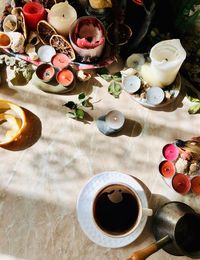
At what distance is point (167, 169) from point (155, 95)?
0.82 feet

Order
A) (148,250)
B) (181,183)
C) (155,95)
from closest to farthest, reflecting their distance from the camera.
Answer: (148,250) < (181,183) < (155,95)

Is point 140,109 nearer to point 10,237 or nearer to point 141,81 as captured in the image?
point 141,81

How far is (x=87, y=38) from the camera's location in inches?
55.2

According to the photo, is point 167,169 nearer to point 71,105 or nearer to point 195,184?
point 195,184

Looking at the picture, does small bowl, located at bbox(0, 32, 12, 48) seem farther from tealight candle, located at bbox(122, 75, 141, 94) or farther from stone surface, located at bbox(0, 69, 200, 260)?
tealight candle, located at bbox(122, 75, 141, 94)

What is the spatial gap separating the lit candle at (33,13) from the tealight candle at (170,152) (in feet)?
2.01

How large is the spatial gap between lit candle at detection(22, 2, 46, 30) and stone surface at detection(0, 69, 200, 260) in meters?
0.23

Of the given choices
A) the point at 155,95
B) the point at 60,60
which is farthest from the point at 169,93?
the point at 60,60

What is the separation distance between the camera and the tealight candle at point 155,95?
1365 mm

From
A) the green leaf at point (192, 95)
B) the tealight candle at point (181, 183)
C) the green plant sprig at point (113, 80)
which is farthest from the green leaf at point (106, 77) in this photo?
the tealight candle at point (181, 183)

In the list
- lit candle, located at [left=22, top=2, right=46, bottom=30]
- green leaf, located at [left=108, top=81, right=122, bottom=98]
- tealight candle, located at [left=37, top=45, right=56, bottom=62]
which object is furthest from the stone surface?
lit candle, located at [left=22, top=2, right=46, bottom=30]

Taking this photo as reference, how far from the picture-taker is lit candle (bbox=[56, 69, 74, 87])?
137 cm

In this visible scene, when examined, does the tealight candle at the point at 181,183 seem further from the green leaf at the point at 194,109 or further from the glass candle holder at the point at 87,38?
the glass candle holder at the point at 87,38

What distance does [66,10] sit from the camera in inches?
55.8
